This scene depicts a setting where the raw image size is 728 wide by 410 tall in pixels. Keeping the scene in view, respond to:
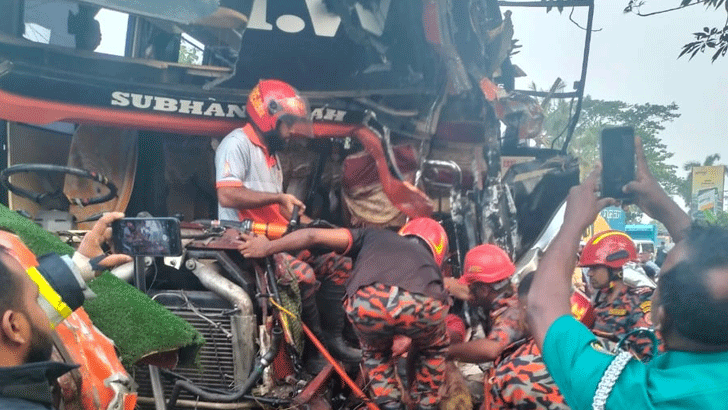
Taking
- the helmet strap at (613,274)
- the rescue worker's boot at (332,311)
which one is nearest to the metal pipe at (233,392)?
the rescue worker's boot at (332,311)

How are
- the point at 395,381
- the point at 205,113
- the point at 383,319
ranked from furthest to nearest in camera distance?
the point at 205,113 → the point at 395,381 → the point at 383,319

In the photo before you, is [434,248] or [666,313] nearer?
[666,313]

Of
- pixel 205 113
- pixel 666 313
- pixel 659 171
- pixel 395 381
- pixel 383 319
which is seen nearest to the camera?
pixel 666 313

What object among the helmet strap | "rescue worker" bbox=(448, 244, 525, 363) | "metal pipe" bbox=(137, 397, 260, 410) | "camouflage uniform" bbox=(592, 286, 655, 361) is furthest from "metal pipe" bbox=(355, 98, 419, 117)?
"metal pipe" bbox=(137, 397, 260, 410)

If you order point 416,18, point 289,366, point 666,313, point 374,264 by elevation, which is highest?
point 416,18

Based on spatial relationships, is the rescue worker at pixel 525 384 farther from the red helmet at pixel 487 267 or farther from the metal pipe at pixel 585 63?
the metal pipe at pixel 585 63

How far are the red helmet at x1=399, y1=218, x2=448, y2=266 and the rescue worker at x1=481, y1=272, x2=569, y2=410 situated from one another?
167 cm

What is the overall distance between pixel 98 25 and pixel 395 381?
3888 millimetres

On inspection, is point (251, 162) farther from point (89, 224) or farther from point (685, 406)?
point (685, 406)

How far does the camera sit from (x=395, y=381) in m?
4.34

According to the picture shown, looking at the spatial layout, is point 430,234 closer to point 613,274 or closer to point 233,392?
point 233,392

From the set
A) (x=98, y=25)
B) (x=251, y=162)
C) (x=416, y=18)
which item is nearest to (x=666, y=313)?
(x=251, y=162)

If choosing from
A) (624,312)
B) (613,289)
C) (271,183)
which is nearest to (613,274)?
(613,289)

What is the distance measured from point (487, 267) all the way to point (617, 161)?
2644 mm
